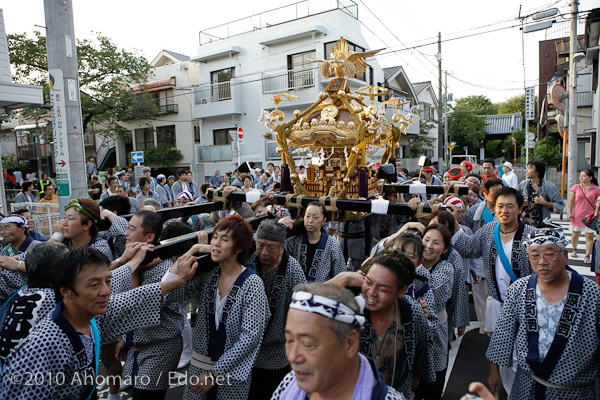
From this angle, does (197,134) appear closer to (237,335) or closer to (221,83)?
(221,83)

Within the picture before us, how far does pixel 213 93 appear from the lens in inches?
853

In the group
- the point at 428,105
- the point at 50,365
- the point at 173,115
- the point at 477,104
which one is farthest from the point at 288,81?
the point at 477,104

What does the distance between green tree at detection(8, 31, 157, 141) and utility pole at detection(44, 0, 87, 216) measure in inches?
558

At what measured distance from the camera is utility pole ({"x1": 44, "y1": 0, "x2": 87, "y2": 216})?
467cm

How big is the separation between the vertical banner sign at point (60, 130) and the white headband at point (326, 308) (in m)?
4.63

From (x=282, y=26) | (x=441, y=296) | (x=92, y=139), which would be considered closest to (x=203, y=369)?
(x=441, y=296)

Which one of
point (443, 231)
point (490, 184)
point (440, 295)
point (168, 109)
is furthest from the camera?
point (168, 109)

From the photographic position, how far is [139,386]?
2.40 m

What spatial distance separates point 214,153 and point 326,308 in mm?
21254

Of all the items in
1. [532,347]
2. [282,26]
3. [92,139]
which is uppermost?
[282,26]

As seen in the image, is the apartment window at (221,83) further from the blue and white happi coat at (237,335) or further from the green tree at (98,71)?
the blue and white happi coat at (237,335)

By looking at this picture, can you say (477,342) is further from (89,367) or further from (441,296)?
(89,367)

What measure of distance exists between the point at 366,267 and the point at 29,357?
162 centimetres

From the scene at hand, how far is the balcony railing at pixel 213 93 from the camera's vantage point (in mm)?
21188
